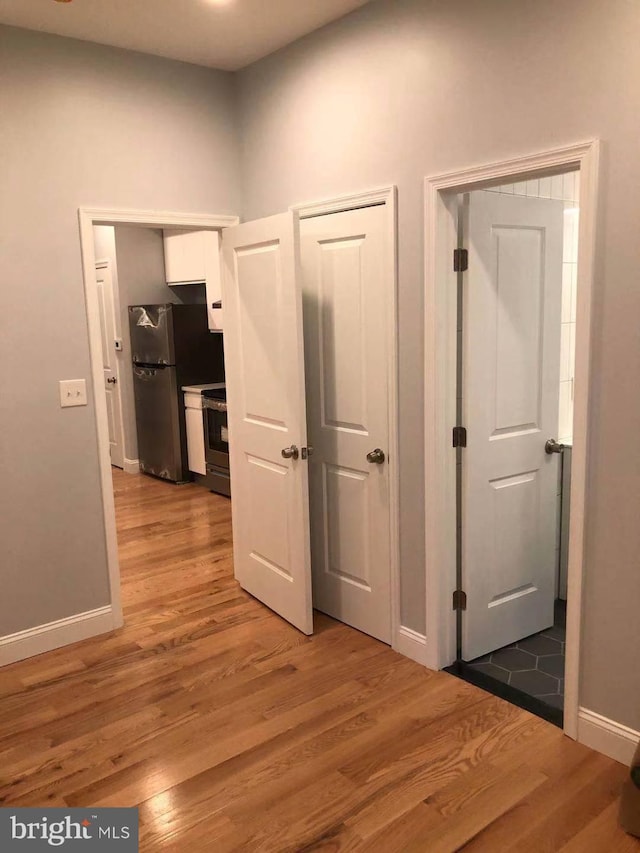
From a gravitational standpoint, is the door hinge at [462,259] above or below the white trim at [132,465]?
above

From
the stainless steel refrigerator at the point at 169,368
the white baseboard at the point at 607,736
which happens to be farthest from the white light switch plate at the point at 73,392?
the stainless steel refrigerator at the point at 169,368

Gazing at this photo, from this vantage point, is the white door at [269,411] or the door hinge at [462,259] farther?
the white door at [269,411]

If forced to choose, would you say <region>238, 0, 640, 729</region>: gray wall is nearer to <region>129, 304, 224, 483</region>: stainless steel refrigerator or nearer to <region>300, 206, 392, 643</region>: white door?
<region>300, 206, 392, 643</region>: white door

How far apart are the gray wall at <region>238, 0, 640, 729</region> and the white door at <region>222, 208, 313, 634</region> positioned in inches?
16.3

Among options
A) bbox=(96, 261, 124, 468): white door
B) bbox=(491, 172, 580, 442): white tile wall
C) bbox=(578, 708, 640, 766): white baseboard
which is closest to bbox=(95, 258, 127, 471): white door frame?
bbox=(96, 261, 124, 468): white door

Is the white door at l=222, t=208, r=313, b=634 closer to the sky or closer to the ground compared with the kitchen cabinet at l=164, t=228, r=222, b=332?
closer to the ground

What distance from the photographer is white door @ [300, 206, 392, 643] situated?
118 inches

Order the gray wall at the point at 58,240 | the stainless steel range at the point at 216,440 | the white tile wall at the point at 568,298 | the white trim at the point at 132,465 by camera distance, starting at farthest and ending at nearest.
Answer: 1. the white trim at the point at 132,465
2. the stainless steel range at the point at 216,440
3. the white tile wall at the point at 568,298
4. the gray wall at the point at 58,240

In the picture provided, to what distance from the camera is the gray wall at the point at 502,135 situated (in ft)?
6.88

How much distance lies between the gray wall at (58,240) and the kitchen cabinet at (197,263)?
2180 mm

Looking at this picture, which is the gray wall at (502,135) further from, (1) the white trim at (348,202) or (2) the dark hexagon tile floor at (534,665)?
(2) the dark hexagon tile floor at (534,665)

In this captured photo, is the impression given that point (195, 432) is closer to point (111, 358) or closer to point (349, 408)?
point (111, 358)

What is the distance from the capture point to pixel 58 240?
3066 millimetres

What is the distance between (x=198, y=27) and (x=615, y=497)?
2524 mm
